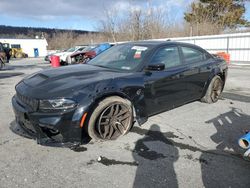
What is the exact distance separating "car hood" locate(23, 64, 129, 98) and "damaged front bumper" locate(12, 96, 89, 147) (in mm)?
275

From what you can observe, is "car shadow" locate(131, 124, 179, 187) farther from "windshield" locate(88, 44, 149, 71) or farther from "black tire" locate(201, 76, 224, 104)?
"black tire" locate(201, 76, 224, 104)

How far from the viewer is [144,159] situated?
320 centimetres

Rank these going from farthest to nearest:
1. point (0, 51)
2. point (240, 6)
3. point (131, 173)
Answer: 1. point (240, 6)
2. point (0, 51)
3. point (131, 173)

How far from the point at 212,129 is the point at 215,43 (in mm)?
14195

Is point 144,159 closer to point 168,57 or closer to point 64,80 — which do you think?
point 64,80

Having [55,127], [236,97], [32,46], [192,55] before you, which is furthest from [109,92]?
[32,46]

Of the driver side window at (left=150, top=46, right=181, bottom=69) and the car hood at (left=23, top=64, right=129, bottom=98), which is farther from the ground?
the driver side window at (left=150, top=46, right=181, bottom=69)

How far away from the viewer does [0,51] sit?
571 inches

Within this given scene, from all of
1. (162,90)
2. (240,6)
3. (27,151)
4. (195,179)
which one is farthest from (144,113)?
(240,6)

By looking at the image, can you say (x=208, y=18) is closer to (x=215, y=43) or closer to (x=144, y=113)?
(x=215, y=43)

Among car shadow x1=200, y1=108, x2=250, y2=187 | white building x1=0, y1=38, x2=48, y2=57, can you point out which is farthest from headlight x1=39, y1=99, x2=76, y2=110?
white building x1=0, y1=38, x2=48, y2=57

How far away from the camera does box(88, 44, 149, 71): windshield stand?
4201mm

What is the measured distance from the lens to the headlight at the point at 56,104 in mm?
3158

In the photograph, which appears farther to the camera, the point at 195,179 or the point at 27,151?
the point at 27,151
